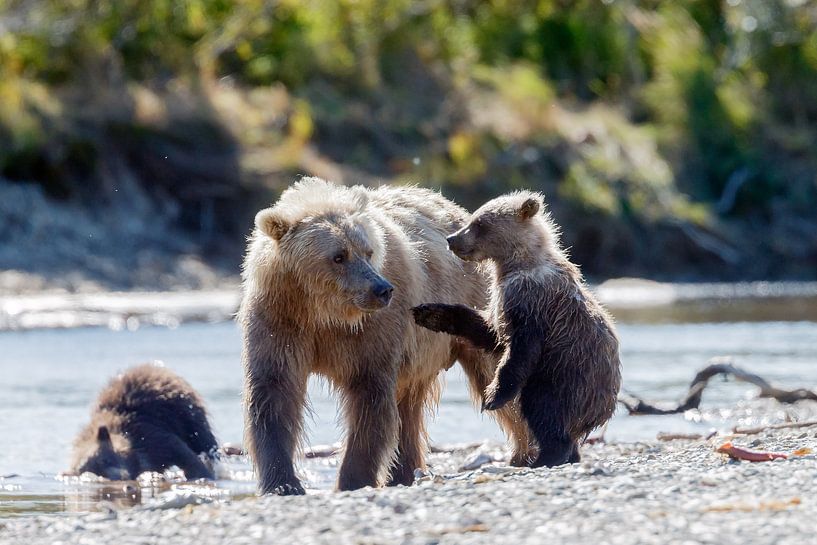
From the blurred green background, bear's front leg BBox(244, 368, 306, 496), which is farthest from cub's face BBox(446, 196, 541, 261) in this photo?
the blurred green background

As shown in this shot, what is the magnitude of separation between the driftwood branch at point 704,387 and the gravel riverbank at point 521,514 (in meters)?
4.21

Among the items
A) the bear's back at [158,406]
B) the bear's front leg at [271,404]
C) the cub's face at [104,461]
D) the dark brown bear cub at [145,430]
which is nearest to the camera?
the bear's front leg at [271,404]

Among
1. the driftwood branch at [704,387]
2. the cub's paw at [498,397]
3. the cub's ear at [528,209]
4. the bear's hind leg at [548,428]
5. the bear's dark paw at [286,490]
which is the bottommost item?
the bear's dark paw at [286,490]

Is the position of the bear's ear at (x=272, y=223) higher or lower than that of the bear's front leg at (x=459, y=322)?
higher

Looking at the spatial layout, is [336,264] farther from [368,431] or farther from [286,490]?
[286,490]

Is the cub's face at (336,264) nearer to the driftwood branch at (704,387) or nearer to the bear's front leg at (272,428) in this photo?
the bear's front leg at (272,428)

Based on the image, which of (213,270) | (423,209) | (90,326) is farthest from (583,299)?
(213,270)

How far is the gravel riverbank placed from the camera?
17.3 feet

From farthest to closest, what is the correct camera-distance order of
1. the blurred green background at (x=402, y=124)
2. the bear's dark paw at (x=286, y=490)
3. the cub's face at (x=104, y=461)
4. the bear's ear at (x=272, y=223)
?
the blurred green background at (x=402, y=124) → the cub's face at (x=104, y=461) → the bear's ear at (x=272, y=223) → the bear's dark paw at (x=286, y=490)

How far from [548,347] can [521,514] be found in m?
2.13

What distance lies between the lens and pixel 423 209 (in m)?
8.76

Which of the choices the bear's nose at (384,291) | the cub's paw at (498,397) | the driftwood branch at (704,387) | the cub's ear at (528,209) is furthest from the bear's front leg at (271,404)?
the driftwood branch at (704,387)

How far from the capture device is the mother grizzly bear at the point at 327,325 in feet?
23.8

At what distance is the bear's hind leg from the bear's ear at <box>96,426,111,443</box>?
2.87 m
